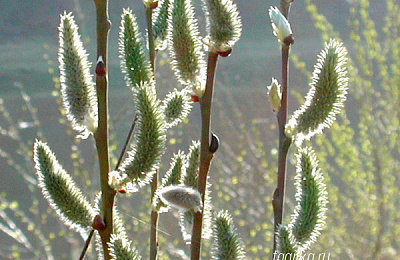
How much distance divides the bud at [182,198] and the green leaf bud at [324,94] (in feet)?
0.22

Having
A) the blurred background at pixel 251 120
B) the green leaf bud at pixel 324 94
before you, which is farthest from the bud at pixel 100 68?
the blurred background at pixel 251 120

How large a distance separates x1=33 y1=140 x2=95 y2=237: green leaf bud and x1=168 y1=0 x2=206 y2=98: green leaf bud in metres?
0.08

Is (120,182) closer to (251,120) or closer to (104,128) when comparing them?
(104,128)

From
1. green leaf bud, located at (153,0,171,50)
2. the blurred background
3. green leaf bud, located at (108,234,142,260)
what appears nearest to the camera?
green leaf bud, located at (108,234,142,260)

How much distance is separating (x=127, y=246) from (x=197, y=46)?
0.11 metres

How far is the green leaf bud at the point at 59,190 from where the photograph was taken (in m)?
0.32

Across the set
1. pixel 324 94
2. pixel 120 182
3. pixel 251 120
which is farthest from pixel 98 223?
pixel 251 120

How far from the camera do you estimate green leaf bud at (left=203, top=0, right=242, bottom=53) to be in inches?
11.7

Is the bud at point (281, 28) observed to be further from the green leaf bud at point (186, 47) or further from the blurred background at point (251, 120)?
the blurred background at point (251, 120)

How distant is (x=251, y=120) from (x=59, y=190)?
1421 millimetres

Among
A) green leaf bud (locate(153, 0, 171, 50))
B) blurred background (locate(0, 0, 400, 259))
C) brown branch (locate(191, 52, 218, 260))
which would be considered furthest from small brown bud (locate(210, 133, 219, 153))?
blurred background (locate(0, 0, 400, 259))

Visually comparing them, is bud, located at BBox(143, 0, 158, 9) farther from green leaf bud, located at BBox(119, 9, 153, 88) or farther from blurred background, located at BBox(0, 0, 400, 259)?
blurred background, located at BBox(0, 0, 400, 259)

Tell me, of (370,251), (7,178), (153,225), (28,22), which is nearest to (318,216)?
(153,225)

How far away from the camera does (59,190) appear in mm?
322
